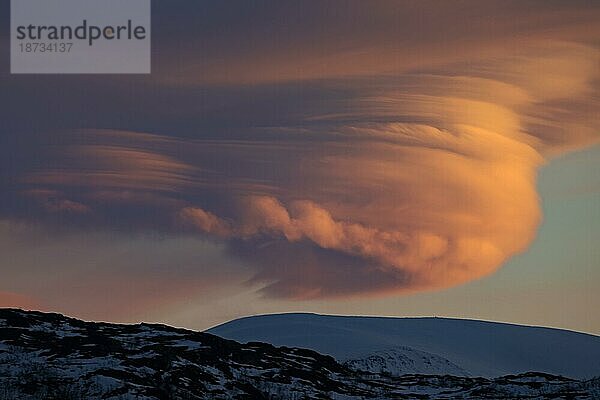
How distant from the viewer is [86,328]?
70312mm

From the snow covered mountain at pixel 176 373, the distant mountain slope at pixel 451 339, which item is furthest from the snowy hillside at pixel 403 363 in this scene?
the snow covered mountain at pixel 176 373

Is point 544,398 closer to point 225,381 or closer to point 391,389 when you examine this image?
point 391,389

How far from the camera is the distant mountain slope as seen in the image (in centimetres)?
13150

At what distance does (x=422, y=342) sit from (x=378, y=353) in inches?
1547

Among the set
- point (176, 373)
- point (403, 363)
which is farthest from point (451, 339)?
point (176, 373)

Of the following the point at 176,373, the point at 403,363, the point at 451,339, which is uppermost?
the point at 451,339

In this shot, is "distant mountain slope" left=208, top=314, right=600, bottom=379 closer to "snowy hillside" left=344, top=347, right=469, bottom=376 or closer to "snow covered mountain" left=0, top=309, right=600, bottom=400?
"snowy hillside" left=344, top=347, right=469, bottom=376

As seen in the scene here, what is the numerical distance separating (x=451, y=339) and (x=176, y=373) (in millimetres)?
100251

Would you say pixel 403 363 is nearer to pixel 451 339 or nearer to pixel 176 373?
pixel 176 373

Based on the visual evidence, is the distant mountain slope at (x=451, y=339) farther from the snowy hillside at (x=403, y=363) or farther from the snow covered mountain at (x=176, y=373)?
the snow covered mountain at (x=176, y=373)

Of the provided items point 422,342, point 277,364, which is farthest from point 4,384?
point 422,342

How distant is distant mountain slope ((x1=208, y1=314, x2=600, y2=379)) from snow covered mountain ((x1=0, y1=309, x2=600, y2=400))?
165 ft

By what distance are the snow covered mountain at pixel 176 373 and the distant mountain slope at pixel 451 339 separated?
1975 inches

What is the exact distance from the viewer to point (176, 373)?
5591cm
